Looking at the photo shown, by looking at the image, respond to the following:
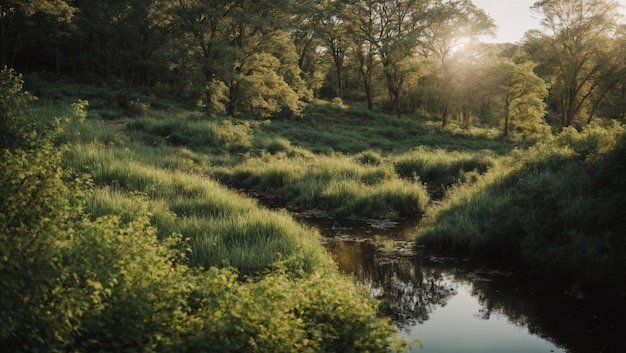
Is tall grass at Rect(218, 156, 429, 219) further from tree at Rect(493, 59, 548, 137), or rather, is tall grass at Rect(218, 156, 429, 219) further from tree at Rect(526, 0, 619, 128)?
tree at Rect(526, 0, 619, 128)

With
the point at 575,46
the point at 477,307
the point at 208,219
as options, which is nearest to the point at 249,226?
the point at 208,219

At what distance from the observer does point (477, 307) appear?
8664 millimetres

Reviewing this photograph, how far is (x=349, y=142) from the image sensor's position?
102 ft

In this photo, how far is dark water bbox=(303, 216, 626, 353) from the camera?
24.1 feet

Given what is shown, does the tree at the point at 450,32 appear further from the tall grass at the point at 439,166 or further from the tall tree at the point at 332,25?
the tall grass at the point at 439,166

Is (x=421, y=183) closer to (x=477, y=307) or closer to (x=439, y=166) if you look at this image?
(x=439, y=166)

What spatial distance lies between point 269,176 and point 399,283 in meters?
10.6

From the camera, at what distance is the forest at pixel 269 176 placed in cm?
483

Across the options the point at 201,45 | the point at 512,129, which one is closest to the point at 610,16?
the point at 512,129

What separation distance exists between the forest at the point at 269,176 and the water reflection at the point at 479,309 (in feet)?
2.37

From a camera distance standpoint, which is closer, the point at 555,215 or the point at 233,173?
the point at 555,215

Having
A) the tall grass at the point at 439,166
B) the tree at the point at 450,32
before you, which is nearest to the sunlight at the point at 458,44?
the tree at the point at 450,32

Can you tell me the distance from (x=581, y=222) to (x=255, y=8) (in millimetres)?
32231

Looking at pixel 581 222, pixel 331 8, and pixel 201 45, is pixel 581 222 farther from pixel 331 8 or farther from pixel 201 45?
pixel 331 8
